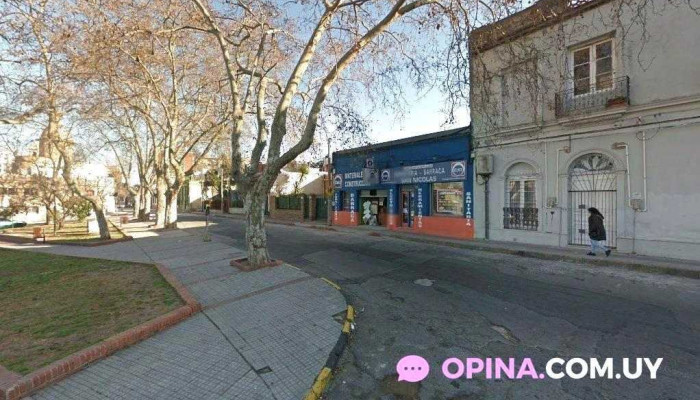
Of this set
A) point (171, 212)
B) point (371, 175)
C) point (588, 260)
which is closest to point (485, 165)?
point (588, 260)

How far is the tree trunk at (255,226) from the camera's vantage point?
816 centimetres

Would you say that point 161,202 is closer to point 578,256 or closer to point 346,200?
point 346,200

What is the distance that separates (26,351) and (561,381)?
606 centimetres

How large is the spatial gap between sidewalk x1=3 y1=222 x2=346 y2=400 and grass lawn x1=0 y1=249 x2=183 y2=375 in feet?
1.90

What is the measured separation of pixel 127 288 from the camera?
6602mm

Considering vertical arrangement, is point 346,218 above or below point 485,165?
below

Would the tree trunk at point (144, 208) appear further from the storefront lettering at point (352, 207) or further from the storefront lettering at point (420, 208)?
the storefront lettering at point (420, 208)

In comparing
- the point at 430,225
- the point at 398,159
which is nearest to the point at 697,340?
the point at 430,225

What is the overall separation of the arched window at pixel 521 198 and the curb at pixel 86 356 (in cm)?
1169

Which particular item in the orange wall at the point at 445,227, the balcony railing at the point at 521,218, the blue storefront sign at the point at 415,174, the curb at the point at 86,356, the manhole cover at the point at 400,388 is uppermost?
the blue storefront sign at the point at 415,174

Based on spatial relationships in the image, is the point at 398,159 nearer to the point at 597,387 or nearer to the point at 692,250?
the point at 692,250

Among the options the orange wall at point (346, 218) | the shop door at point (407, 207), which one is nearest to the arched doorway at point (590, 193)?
the shop door at point (407, 207)

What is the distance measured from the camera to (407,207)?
18.1 meters

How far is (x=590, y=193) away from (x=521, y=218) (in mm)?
2386
